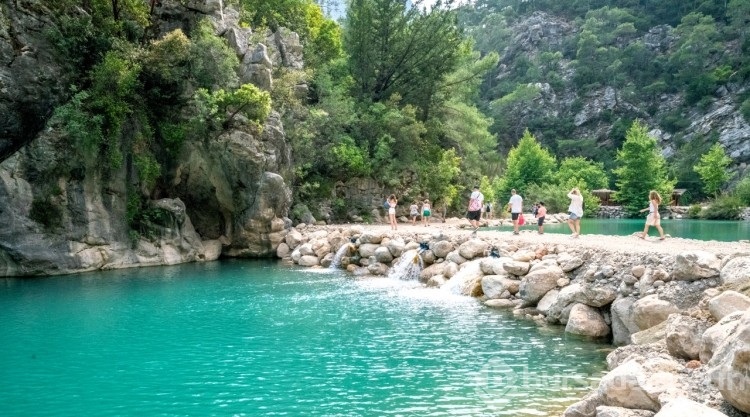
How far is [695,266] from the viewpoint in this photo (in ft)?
37.2

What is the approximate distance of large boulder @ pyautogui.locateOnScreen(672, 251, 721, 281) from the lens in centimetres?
1120

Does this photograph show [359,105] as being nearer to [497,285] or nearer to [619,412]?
[497,285]

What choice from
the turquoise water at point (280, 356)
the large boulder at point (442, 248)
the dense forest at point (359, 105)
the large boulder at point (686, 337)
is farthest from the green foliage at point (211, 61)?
the large boulder at point (686, 337)

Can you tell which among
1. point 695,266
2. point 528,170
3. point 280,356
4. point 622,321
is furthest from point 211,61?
point 528,170

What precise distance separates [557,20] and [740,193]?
7748cm

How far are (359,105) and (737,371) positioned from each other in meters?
36.4

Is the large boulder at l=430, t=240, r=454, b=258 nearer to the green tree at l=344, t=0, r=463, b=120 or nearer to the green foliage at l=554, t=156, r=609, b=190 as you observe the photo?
the green tree at l=344, t=0, r=463, b=120

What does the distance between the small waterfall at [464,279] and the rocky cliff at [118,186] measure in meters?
13.4

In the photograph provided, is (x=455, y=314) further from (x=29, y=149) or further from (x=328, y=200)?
(x=328, y=200)

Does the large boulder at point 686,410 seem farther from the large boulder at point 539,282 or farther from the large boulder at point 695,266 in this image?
the large boulder at point 539,282

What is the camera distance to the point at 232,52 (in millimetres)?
28562

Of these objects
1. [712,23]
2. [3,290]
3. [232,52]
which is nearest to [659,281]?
[3,290]

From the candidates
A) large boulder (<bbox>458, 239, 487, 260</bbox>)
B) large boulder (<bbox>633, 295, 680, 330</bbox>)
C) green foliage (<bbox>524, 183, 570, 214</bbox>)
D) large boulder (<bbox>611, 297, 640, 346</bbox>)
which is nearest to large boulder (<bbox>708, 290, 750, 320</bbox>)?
large boulder (<bbox>633, 295, 680, 330</bbox>)

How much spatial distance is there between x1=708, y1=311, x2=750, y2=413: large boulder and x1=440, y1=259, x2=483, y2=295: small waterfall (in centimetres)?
1207
